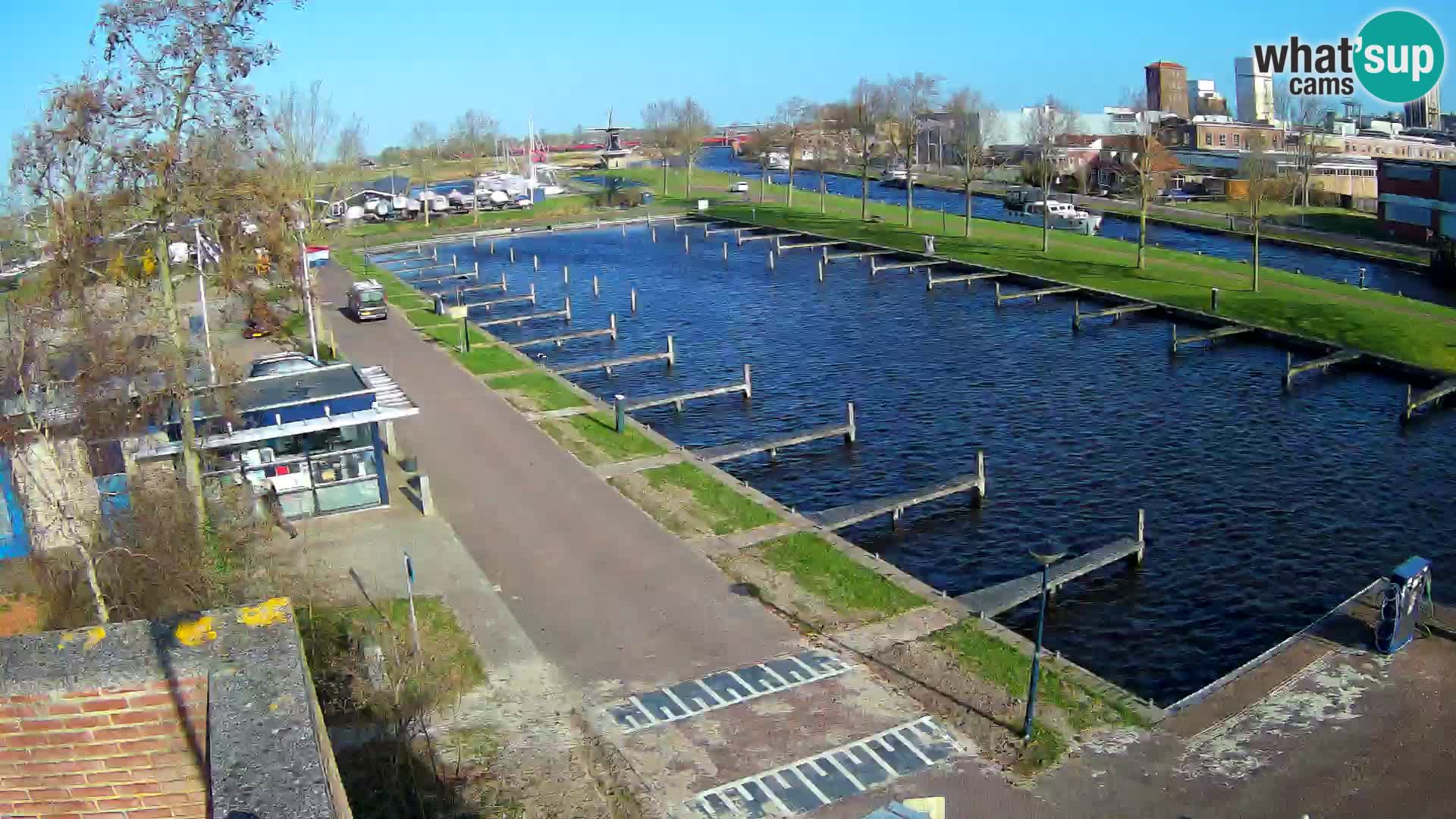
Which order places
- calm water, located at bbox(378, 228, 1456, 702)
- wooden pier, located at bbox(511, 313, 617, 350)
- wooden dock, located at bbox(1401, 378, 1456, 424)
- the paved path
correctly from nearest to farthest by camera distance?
the paved path → calm water, located at bbox(378, 228, 1456, 702) → wooden dock, located at bbox(1401, 378, 1456, 424) → wooden pier, located at bbox(511, 313, 617, 350)

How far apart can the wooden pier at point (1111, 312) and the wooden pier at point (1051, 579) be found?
23810 mm

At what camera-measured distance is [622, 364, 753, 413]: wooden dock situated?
1464 inches

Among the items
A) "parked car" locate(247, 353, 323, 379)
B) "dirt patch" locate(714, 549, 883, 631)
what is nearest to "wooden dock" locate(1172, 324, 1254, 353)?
"dirt patch" locate(714, 549, 883, 631)

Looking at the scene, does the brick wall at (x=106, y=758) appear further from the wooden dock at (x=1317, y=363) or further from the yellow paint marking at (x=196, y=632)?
the wooden dock at (x=1317, y=363)

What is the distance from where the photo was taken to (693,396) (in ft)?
126

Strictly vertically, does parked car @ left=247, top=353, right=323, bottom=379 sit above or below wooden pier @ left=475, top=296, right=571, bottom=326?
above

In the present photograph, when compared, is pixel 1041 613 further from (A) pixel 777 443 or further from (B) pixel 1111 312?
(B) pixel 1111 312

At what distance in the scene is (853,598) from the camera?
2208 centimetres

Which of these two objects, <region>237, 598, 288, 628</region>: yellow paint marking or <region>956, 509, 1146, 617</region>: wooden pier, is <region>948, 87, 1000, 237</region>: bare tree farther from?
<region>237, 598, 288, 628</region>: yellow paint marking

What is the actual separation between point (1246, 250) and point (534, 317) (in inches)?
1590

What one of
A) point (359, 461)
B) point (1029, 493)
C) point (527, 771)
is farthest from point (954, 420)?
point (527, 771)

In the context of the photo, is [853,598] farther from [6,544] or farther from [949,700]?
[6,544]

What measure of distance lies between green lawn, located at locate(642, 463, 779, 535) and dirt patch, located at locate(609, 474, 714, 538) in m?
0.13

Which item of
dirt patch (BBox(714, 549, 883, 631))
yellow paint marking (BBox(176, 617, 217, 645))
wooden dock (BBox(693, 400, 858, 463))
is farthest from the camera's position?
wooden dock (BBox(693, 400, 858, 463))
